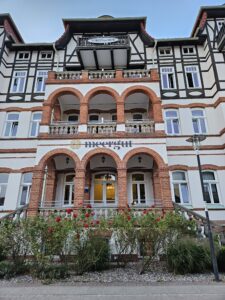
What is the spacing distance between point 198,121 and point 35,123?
37.6ft

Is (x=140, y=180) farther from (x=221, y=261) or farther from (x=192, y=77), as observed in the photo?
(x=192, y=77)

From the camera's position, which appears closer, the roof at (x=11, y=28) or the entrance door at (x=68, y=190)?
the entrance door at (x=68, y=190)

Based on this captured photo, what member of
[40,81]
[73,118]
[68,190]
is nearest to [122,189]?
[68,190]

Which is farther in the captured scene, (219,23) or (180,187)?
(219,23)

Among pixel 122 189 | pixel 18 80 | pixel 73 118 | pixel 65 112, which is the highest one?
pixel 18 80

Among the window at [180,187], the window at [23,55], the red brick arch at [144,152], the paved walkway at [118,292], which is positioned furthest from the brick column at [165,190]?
the window at [23,55]

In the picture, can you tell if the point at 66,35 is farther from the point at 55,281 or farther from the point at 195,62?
the point at 55,281

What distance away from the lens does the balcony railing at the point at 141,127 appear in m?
11.9

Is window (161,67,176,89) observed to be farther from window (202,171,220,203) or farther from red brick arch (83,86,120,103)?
window (202,171,220,203)

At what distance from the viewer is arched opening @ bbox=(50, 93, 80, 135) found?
12.1 metres

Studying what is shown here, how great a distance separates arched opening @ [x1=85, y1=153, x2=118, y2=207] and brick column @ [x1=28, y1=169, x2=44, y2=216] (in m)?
3.04

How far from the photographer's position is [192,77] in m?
15.7

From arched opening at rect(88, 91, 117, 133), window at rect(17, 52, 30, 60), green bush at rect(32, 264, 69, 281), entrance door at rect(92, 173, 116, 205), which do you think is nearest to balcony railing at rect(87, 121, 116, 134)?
arched opening at rect(88, 91, 117, 133)

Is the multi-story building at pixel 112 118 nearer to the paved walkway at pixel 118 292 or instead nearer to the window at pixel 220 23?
the window at pixel 220 23
